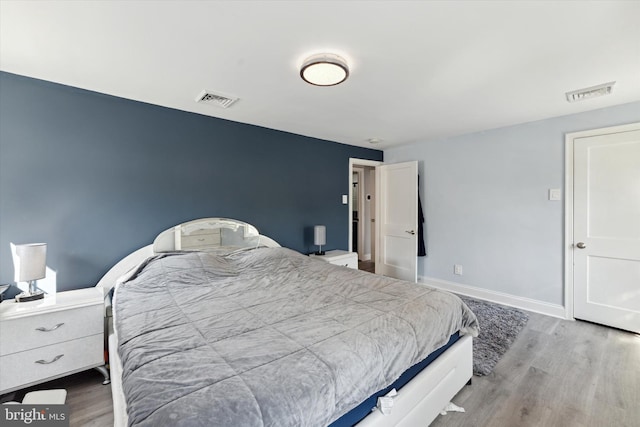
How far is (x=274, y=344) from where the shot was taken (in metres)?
1.29

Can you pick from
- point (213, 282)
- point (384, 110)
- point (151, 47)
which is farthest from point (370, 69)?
point (213, 282)

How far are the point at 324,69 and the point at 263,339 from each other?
1.70m

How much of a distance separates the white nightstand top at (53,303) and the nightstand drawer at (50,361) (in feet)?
0.84

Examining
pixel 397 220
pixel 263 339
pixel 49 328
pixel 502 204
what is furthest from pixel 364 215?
pixel 49 328

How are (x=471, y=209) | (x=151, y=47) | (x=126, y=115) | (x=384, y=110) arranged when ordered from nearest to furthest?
(x=151, y=47) < (x=126, y=115) < (x=384, y=110) < (x=471, y=209)

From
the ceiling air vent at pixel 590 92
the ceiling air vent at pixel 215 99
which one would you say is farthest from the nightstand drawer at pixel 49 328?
the ceiling air vent at pixel 590 92

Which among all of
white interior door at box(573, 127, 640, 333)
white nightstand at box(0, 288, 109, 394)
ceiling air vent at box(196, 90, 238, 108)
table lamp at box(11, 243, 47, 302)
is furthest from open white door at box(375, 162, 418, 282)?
table lamp at box(11, 243, 47, 302)

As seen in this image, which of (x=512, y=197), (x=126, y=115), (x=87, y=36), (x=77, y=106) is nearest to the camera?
(x=87, y=36)

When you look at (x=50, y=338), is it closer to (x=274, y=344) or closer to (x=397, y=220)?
(x=274, y=344)

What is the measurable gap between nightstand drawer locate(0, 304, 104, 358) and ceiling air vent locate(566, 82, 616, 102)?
4.36 m

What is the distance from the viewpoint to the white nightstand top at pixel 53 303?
1.85 metres

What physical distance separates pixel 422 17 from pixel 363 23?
0.31 m

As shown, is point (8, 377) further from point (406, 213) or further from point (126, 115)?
point (406, 213)

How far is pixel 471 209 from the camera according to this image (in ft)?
12.9
